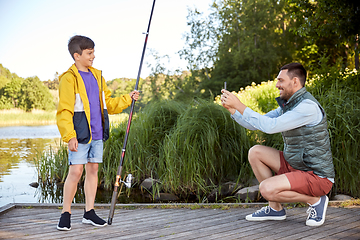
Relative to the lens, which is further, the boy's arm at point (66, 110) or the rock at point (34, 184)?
the rock at point (34, 184)

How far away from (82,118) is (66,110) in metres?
0.13

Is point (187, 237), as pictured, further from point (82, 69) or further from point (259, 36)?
point (259, 36)

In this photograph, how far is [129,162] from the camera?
480 centimetres

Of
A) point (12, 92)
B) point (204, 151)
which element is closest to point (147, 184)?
point (204, 151)

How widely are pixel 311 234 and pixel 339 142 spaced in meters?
1.91

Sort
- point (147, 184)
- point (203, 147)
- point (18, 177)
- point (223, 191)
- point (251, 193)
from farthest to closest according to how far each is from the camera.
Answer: point (18, 177) → point (147, 184) → point (223, 191) → point (203, 147) → point (251, 193)

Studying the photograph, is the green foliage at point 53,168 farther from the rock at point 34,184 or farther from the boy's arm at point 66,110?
the boy's arm at point 66,110

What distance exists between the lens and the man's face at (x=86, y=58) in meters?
2.48

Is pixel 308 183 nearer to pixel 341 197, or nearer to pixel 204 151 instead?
pixel 341 197

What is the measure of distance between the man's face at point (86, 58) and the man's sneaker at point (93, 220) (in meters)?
1.06

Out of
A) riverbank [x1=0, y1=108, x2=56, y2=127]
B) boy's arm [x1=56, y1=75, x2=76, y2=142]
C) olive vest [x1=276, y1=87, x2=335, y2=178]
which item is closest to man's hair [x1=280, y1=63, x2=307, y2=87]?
olive vest [x1=276, y1=87, x2=335, y2=178]

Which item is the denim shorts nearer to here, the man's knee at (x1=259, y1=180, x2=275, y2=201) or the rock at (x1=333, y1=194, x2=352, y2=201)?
the man's knee at (x1=259, y1=180, x2=275, y2=201)

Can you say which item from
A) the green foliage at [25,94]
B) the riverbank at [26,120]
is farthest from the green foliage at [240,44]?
the green foliage at [25,94]

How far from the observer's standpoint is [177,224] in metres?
2.57
